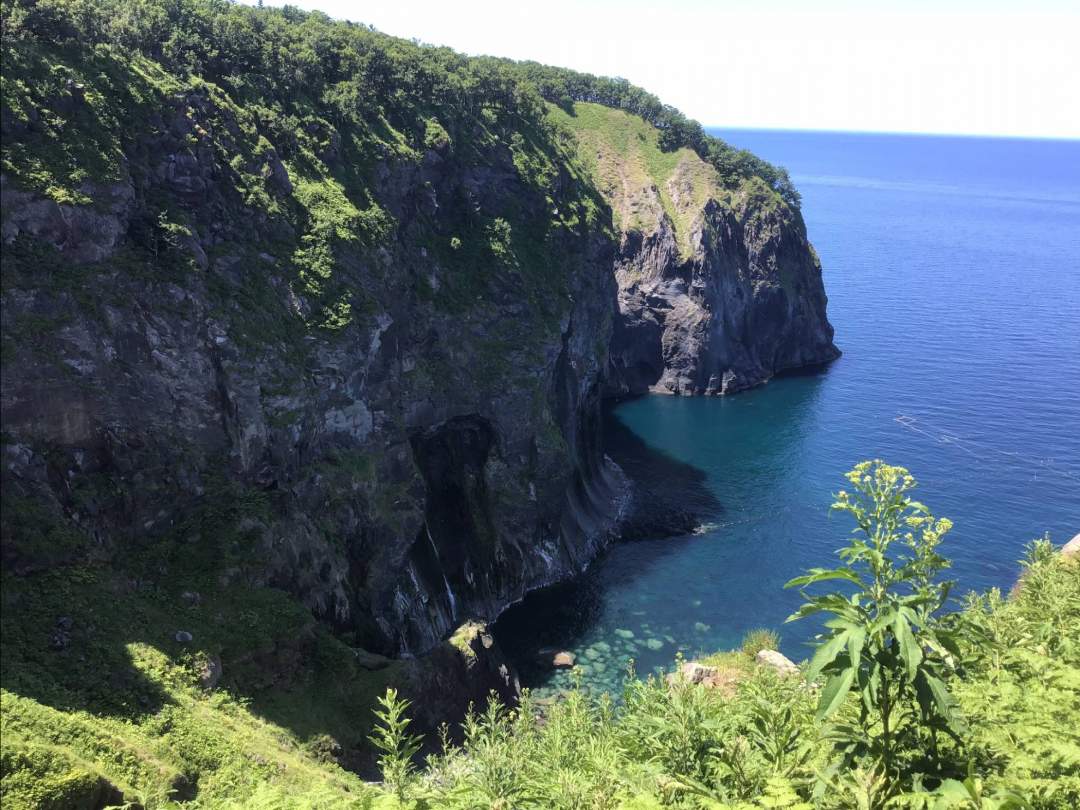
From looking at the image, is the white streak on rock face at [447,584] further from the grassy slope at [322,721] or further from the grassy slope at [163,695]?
the grassy slope at [322,721]

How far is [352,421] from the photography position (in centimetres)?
5334

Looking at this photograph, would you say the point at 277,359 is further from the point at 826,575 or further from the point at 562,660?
the point at 826,575

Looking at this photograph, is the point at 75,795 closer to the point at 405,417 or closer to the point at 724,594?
the point at 405,417

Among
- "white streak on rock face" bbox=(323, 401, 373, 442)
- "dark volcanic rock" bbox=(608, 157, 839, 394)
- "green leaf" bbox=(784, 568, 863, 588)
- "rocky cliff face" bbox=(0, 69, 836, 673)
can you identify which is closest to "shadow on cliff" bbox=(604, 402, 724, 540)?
"rocky cliff face" bbox=(0, 69, 836, 673)

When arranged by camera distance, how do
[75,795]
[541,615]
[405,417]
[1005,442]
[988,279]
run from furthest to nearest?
[988,279]
[1005,442]
[541,615]
[405,417]
[75,795]

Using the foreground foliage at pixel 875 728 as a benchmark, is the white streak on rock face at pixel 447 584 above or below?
below

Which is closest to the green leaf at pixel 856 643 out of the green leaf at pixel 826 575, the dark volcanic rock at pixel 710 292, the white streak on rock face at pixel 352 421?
the green leaf at pixel 826 575

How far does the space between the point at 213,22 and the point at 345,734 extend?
46.6 m

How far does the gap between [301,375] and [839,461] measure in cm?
Answer: 6698

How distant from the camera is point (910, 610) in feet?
38.9

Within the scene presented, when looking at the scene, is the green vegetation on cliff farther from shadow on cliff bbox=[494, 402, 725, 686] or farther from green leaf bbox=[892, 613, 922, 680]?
shadow on cliff bbox=[494, 402, 725, 686]

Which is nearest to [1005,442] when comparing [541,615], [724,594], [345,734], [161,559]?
[724,594]

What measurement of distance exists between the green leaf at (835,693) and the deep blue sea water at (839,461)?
145 ft

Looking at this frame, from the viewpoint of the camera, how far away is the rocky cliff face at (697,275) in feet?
395
